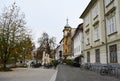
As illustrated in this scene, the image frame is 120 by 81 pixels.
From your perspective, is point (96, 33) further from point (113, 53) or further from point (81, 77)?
point (81, 77)

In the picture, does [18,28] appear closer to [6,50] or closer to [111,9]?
[6,50]

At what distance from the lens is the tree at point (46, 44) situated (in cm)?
7181

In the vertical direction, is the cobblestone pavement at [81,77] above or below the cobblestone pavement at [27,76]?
above

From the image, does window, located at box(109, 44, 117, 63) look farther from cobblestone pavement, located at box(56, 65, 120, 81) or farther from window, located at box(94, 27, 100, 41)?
window, located at box(94, 27, 100, 41)

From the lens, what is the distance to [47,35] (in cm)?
7412

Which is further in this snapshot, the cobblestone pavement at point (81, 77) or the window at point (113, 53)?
the window at point (113, 53)

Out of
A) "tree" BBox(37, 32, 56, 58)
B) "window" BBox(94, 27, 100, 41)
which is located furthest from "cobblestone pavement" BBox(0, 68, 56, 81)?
"tree" BBox(37, 32, 56, 58)

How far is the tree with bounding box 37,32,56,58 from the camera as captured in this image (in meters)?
71.8

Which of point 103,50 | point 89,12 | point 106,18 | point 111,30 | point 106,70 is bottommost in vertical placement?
point 106,70

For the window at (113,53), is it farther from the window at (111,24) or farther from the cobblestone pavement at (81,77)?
the cobblestone pavement at (81,77)

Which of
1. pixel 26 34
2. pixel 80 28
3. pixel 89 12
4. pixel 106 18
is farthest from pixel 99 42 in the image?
pixel 80 28

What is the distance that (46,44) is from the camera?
72812mm

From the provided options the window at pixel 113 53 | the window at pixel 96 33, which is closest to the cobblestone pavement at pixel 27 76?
the window at pixel 113 53

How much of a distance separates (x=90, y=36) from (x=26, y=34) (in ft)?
35.9
